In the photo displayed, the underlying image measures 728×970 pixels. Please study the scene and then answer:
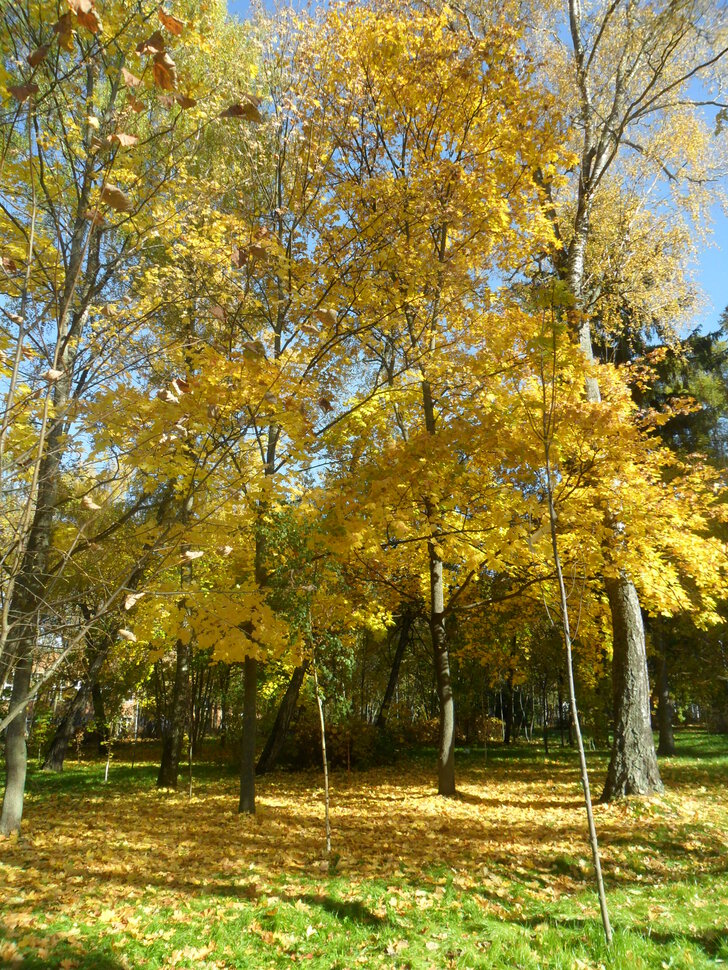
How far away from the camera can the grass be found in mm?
3150

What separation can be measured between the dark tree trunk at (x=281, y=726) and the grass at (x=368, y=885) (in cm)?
370

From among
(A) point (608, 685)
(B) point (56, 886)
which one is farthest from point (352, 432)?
(A) point (608, 685)

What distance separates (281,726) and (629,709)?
24.5 ft

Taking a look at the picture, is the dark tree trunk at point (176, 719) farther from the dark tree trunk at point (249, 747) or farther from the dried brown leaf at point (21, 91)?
the dried brown leaf at point (21, 91)

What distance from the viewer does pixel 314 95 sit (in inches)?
273

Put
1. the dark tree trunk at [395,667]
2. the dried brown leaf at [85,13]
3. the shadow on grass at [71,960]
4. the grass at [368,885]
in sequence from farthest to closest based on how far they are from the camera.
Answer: the dark tree trunk at [395,667] < the grass at [368,885] < the shadow on grass at [71,960] < the dried brown leaf at [85,13]

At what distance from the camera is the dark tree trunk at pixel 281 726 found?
38.9 ft

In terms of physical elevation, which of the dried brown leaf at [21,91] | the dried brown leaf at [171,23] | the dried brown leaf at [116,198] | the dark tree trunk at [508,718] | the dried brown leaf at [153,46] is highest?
the dried brown leaf at [171,23]

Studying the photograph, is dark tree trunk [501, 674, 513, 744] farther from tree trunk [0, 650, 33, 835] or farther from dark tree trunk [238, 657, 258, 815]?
tree trunk [0, 650, 33, 835]

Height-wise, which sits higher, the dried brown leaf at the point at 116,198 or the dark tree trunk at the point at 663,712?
the dried brown leaf at the point at 116,198

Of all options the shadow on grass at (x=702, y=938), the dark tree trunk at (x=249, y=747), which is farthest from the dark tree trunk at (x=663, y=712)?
the shadow on grass at (x=702, y=938)

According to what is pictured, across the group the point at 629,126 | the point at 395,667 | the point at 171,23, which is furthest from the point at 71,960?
the point at 395,667

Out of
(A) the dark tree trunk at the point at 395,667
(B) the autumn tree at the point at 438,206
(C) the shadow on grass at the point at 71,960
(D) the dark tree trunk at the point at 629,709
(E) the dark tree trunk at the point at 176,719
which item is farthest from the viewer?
(A) the dark tree trunk at the point at 395,667

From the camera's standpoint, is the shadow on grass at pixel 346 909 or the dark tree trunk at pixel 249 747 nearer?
the shadow on grass at pixel 346 909
